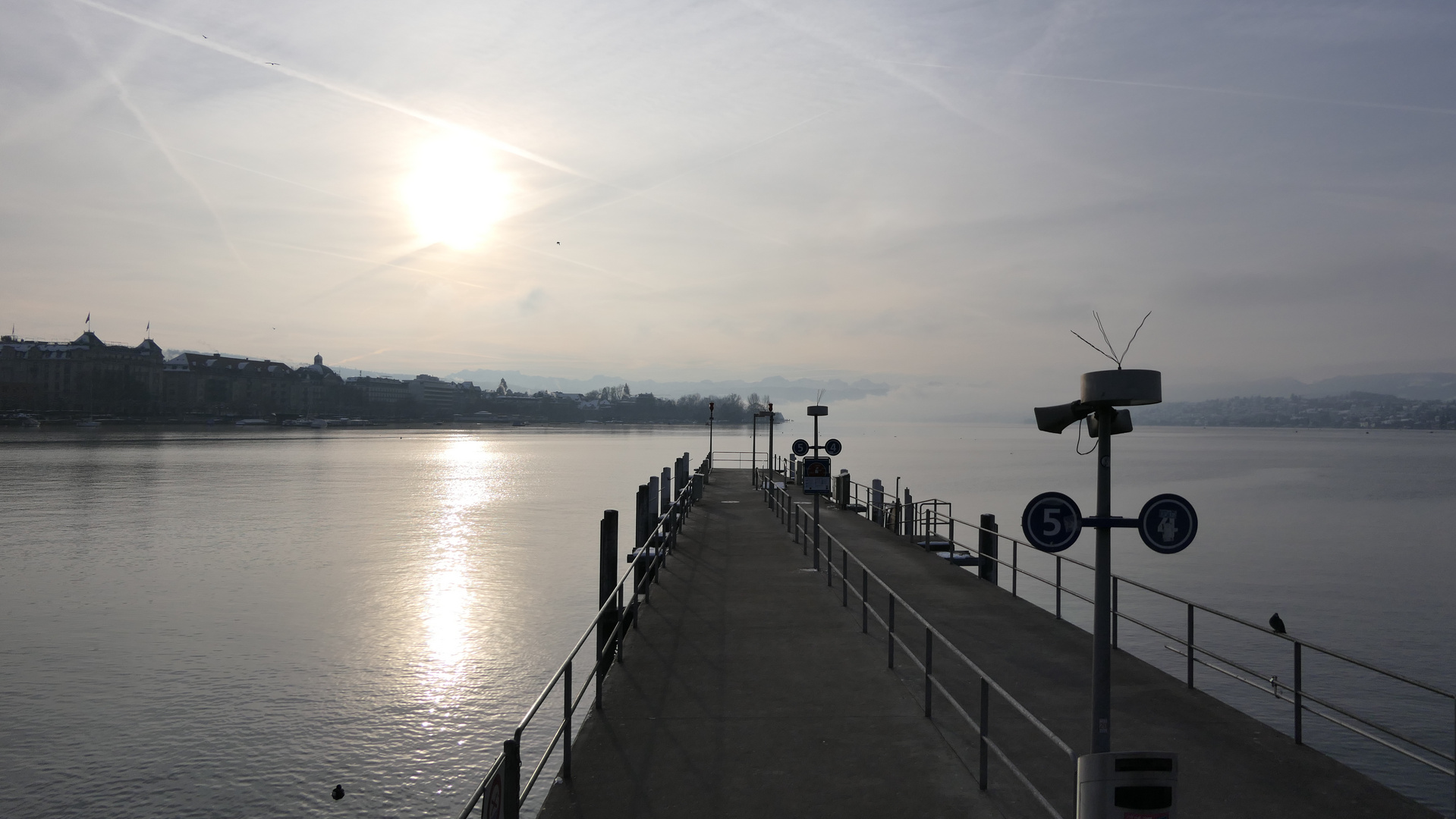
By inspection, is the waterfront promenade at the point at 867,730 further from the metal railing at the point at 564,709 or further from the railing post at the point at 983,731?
the metal railing at the point at 564,709

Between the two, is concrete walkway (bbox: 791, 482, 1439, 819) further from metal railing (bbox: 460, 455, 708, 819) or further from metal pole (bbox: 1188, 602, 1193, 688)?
metal railing (bbox: 460, 455, 708, 819)

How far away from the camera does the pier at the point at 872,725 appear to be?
7.43 metres

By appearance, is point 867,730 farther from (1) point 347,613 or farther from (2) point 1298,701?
(1) point 347,613

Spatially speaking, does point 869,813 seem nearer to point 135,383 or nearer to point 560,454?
point 560,454

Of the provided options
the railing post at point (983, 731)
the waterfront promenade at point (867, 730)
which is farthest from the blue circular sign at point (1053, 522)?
the waterfront promenade at point (867, 730)

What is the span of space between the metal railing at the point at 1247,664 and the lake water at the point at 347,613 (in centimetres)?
98

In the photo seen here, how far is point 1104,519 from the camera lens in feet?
20.7

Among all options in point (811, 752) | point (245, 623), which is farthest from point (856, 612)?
point (245, 623)

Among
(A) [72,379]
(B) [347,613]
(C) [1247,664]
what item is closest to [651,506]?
(B) [347,613]

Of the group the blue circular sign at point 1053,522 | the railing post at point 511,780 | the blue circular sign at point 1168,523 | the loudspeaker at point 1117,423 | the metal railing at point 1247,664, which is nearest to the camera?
the railing post at point 511,780

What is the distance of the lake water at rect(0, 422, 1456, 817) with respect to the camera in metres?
15.1

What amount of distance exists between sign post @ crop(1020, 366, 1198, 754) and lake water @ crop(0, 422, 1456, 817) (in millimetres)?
11071

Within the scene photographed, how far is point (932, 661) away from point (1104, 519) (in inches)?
178

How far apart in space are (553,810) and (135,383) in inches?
8328
